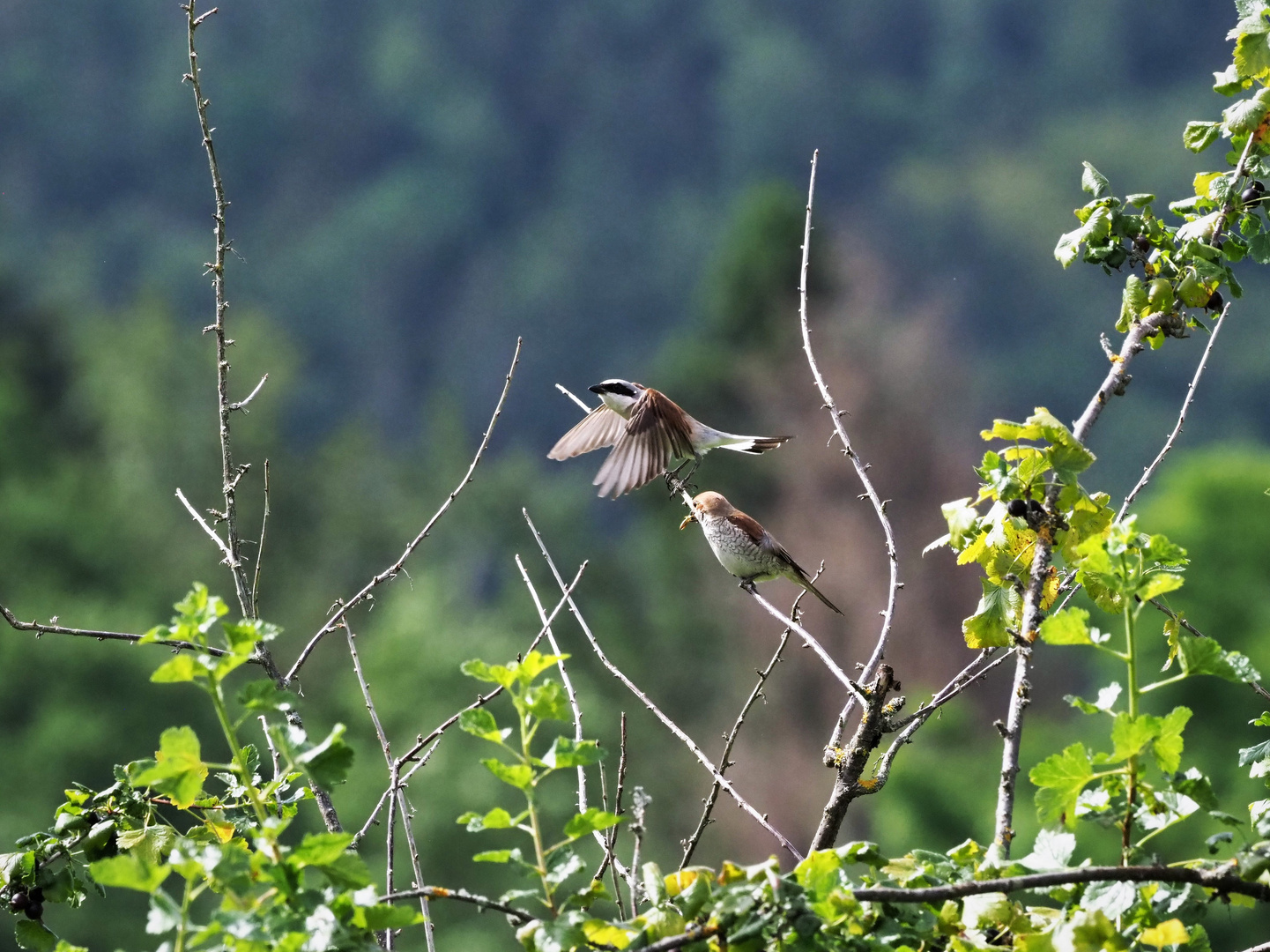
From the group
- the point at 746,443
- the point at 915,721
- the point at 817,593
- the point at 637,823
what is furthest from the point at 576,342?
the point at 637,823

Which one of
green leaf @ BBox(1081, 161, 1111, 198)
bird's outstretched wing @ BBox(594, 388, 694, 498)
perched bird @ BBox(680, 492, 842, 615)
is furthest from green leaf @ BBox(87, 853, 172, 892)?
perched bird @ BBox(680, 492, 842, 615)

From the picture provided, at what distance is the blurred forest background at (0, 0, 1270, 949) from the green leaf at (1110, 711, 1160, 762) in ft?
4.83

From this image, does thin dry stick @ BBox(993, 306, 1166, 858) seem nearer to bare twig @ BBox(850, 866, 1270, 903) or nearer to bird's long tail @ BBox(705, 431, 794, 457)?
bare twig @ BBox(850, 866, 1270, 903)

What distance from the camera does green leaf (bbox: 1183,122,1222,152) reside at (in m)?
3.00

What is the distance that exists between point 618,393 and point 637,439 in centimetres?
80

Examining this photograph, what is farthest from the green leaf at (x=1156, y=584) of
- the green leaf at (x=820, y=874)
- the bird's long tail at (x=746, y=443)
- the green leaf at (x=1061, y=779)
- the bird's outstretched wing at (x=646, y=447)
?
the bird's long tail at (x=746, y=443)

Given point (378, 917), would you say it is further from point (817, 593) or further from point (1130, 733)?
point (817, 593)

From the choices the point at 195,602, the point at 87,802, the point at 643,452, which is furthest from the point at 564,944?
the point at 643,452

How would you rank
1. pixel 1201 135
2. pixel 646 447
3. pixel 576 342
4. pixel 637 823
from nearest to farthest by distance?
pixel 637 823, pixel 1201 135, pixel 646 447, pixel 576 342

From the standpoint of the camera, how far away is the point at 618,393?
6477 millimetres

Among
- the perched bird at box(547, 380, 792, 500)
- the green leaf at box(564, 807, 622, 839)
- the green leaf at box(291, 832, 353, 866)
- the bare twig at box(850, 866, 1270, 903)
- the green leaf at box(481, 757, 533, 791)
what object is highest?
the perched bird at box(547, 380, 792, 500)

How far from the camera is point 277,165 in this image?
83.4 metres

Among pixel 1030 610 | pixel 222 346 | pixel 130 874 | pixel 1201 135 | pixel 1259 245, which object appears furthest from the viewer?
pixel 222 346

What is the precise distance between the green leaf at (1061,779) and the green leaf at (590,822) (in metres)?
0.52
